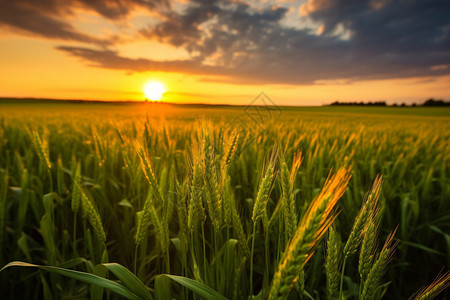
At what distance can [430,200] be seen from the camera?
2297 millimetres

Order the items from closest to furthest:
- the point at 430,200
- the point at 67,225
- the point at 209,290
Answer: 1. the point at 209,290
2. the point at 67,225
3. the point at 430,200

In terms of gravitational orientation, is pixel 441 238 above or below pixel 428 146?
below

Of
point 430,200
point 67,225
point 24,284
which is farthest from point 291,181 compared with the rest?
point 430,200

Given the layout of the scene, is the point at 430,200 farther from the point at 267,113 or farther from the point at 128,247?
the point at 128,247

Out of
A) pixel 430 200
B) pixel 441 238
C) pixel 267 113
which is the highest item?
pixel 267 113

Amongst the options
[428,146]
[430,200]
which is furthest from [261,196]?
[428,146]

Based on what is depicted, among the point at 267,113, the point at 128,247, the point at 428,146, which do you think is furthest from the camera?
the point at 428,146

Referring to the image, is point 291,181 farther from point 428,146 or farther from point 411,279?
point 428,146

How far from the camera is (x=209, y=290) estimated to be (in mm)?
653

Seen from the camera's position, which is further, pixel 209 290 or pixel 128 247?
pixel 128 247

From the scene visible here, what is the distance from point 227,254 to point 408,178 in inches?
103

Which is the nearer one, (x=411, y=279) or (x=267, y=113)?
(x=411, y=279)

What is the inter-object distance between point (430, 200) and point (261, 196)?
2.39 metres

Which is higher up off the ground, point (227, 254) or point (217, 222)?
point (217, 222)
